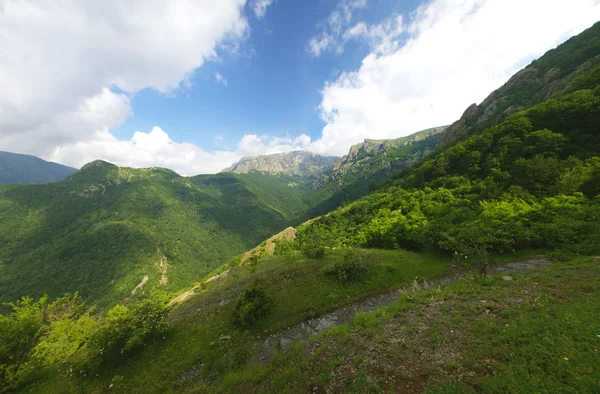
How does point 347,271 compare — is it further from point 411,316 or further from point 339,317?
point 411,316

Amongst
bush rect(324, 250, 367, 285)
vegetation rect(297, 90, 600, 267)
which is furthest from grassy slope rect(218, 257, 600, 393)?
bush rect(324, 250, 367, 285)

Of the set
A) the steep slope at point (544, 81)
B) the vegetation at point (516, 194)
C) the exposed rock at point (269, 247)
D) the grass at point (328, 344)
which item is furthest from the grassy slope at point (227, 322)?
A: the steep slope at point (544, 81)

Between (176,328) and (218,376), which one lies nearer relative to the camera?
(218,376)

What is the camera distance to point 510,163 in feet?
136

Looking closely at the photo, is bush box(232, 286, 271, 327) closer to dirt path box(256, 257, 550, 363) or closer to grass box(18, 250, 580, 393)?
grass box(18, 250, 580, 393)

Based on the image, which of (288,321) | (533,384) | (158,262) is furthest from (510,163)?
(158,262)

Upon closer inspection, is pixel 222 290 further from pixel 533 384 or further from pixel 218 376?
pixel 533 384

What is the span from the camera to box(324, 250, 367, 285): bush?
24508 mm

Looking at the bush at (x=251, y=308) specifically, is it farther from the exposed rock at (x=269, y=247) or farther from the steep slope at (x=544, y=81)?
the steep slope at (x=544, y=81)

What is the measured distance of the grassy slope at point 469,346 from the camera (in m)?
8.00

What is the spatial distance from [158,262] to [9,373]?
17575cm

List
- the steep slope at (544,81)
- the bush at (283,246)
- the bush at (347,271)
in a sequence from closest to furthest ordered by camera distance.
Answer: the bush at (347,271)
the steep slope at (544,81)
the bush at (283,246)

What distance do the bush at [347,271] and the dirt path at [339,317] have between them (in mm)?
3076

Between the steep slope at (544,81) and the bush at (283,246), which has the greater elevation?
the steep slope at (544,81)
